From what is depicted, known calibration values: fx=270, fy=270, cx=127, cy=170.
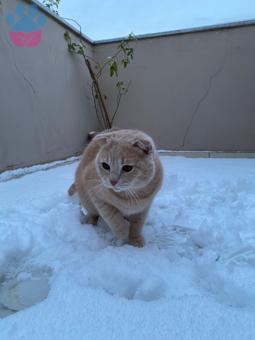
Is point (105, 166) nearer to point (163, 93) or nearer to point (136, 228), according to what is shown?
point (136, 228)

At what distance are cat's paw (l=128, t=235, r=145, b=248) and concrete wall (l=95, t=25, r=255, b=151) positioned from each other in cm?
262

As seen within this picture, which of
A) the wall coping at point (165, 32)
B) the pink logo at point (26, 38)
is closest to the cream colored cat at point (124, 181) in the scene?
the pink logo at point (26, 38)

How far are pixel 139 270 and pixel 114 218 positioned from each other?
32 centimetres

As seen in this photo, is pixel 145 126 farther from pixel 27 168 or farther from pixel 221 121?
pixel 27 168

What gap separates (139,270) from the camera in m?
0.85

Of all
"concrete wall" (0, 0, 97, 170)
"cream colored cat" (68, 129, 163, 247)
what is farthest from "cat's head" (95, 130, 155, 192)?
"concrete wall" (0, 0, 97, 170)

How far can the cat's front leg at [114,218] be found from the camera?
1134 mm

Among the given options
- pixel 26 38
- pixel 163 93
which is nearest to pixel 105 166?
pixel 26 38

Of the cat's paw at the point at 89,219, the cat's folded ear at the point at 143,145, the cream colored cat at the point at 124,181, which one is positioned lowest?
the cat's paw at the point at 89,219

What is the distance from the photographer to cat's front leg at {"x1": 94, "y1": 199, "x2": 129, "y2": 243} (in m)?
1.13

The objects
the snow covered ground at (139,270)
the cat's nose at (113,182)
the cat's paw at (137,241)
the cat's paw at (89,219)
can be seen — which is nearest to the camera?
the snow covered ground at (139,270)

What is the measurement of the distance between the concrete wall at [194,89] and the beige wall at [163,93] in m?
0.01

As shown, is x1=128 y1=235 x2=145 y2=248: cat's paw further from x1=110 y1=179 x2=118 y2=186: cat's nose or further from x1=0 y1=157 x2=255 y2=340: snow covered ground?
x1=110 y1=179 x2=118 y2=186: cat's nose

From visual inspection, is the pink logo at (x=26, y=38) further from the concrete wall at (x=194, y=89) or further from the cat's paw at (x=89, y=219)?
the cat's paw at (x=89, y=219)
